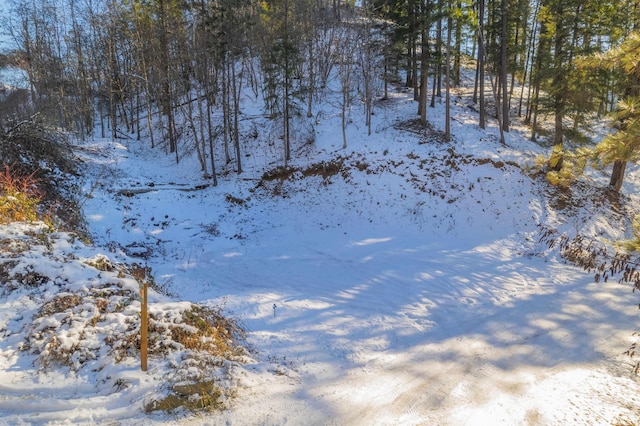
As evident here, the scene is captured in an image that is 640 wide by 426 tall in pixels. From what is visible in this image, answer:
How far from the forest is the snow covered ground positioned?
2416 millimetres

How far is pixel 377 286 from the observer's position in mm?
9070

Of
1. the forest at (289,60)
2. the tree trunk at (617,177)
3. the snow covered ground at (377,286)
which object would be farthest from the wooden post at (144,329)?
the tree trunk at (617,177)

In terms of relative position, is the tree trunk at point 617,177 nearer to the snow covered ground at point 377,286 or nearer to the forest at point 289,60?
the forest at point 289,60

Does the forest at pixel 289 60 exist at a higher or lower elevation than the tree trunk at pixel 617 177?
higher

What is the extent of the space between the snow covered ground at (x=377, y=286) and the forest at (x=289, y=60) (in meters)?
2.42

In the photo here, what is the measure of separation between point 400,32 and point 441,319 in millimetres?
17922

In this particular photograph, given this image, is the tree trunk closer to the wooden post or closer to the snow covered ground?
the snow covered ground

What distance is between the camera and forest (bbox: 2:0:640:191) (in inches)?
657

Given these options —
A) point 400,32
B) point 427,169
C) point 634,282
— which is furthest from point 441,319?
point 400,32

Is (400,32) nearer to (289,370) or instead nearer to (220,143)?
(220,143)

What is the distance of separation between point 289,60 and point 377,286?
15262 millimetres

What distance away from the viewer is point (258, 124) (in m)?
22.6

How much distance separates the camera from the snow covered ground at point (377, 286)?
13.3ft

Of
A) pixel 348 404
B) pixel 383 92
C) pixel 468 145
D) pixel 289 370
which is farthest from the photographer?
pixel 383 92
